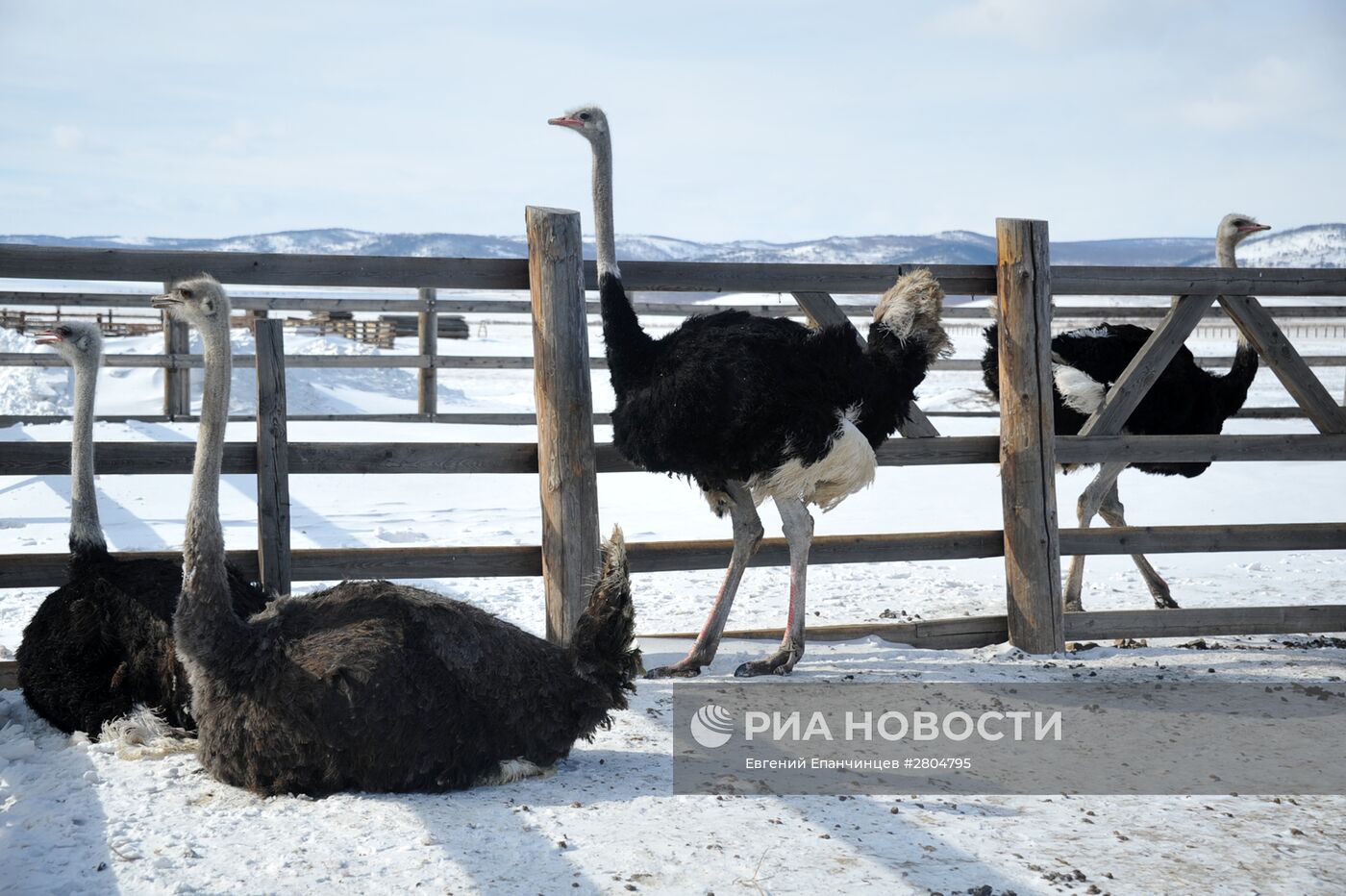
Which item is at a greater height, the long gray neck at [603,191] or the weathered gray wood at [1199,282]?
the long gray neck at [603,191]

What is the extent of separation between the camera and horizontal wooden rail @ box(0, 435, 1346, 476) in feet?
14.4

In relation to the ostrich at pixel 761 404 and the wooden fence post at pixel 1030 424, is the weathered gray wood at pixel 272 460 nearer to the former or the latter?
the ostrich at pixel 761 404

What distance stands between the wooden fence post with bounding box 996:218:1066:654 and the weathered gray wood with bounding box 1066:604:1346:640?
0.79ft

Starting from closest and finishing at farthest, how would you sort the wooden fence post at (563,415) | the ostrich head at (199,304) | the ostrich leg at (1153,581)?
the ostrich head at (199,304) → the wooden fence post at (563,415) → the ostrich leg at (1153,581)

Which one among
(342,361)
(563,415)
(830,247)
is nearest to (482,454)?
(563,415)

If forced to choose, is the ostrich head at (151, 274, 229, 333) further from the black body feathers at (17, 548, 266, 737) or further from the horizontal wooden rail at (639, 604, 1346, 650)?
the horizontal wooden rail at (639, 604, 1346, 650)

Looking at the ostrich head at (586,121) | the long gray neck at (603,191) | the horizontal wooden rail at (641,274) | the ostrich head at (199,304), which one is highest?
the ostrich head at (586,121)

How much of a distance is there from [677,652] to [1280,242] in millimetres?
137936

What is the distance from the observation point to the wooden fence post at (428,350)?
12500mm

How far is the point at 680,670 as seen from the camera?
4.61 metres

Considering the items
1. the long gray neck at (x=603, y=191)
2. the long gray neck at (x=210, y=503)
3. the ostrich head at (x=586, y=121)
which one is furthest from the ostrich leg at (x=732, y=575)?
the long gray neck at (x=210, y=503)

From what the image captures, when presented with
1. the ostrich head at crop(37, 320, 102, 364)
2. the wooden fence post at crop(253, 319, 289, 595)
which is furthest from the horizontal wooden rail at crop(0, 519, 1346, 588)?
the ostrich head at crop(37, 320, 102, 364)

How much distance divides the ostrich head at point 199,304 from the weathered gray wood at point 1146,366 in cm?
376

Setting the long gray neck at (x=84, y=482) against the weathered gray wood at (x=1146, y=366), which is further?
the weathered gray wood at (x=1146, y=366)
